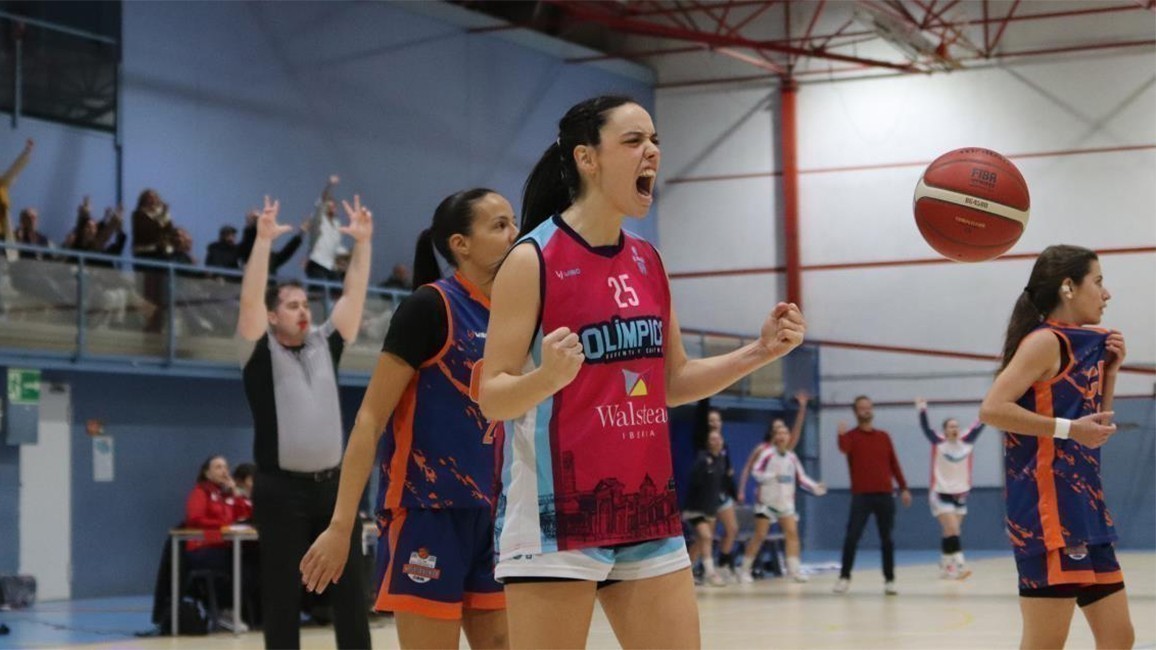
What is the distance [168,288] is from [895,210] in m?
15.1

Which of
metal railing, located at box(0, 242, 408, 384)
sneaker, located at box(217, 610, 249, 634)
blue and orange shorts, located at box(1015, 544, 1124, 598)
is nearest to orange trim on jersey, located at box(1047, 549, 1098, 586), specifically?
blue and orange shorts, located at box(1015, 544, 1124, 598)

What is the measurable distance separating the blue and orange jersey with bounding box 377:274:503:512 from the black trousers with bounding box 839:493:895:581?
12.2 metres

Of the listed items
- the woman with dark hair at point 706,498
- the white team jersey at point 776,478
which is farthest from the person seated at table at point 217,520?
the white team jersey at point 776,478

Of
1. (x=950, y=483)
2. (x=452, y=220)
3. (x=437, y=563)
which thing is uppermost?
(x=452, y=220)

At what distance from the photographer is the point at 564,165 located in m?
3.96

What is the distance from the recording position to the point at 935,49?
85.2ft

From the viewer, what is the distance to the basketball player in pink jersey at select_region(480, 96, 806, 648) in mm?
3658

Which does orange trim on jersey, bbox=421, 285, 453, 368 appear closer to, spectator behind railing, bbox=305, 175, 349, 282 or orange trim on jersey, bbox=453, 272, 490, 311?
orange trim on jersey, bbox=453, 272, 490, 311

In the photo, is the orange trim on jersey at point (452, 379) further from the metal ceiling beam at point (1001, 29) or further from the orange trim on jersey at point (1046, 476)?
the metal ceiling beam at point (1001, 29)

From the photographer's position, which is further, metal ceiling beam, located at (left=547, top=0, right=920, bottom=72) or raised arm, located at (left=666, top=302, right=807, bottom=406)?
metal ceiling beam, located at (left=547, top=0, right=920, bottom=72)

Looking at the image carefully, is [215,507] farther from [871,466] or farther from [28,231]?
[871,466]

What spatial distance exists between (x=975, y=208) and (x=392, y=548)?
303cm

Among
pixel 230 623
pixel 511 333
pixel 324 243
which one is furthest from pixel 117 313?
pixel 511 333

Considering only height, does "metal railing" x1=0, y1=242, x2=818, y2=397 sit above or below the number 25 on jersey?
above
